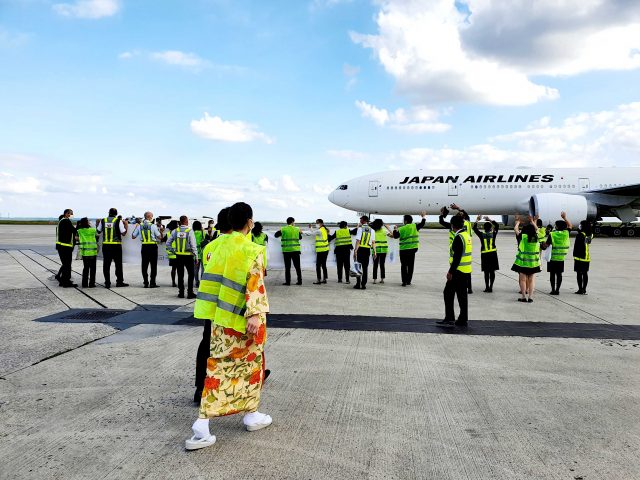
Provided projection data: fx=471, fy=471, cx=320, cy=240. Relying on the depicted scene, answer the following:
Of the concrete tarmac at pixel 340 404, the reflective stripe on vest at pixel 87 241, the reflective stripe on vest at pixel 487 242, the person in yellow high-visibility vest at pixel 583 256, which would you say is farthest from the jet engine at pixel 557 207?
the reflective stripe on vest at pixel 87 241

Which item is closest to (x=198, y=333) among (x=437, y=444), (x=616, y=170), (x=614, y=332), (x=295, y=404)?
(x=295, y=404)

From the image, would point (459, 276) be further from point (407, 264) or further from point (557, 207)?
point (557, 207)

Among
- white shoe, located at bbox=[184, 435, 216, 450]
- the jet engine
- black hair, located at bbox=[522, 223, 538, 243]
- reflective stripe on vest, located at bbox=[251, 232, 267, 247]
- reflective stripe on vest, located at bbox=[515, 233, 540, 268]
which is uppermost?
the jet engine

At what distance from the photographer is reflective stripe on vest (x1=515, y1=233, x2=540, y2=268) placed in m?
9.47

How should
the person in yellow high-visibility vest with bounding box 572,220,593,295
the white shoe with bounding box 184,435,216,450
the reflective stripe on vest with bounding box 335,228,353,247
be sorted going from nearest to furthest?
the white shoe with bounding box 184,435,216,450 → the person in yellow high-visibility vest with bounding box 572,220,593,295 → the reflective stripe on vest with bounding box 335,228,353,247

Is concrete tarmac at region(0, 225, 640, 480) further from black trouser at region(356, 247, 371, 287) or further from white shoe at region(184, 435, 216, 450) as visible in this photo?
black trouser at region(356, 247, 371, 287)

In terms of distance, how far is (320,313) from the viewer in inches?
→ 328

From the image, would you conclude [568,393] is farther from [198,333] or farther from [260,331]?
[198,333]

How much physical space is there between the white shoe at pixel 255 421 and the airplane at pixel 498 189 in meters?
28.7

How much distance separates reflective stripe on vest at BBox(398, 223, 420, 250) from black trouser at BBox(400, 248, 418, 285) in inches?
4.5

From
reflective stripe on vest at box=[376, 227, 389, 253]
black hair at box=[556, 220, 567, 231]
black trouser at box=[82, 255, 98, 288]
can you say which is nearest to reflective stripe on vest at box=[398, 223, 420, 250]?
reflective stripe on vest at box=[376, 227, 389, 253]

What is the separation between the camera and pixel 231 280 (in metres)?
3.54

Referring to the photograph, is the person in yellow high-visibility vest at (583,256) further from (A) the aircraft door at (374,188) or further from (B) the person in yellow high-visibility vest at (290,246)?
(A) the aircraft door at (374,188)

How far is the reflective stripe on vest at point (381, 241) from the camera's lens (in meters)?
12.6
